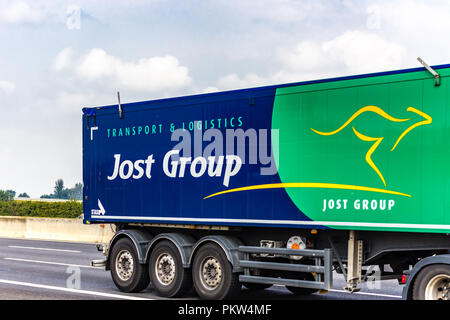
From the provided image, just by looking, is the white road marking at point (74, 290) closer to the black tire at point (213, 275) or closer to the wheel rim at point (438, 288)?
the black tire at point (213, 275)

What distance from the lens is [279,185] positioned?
12133mm

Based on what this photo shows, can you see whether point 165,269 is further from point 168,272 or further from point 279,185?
point 279,185

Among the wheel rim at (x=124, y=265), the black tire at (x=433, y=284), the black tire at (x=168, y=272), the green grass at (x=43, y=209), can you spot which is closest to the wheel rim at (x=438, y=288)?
the black tire at (x=433, y=284)

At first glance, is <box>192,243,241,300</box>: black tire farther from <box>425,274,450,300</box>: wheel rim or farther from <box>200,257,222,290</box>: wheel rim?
<box>425,274,450,300</box>: wheel rim

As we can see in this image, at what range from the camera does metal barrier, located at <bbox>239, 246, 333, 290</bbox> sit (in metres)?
11.4

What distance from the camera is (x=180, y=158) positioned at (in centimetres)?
1375

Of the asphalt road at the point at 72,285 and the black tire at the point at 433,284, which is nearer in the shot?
the black tire at the point at 433,284

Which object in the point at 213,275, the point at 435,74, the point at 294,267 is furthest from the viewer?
the point at 213,275

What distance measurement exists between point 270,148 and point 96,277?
659 cm

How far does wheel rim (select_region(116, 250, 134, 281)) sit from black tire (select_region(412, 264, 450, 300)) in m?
6.21

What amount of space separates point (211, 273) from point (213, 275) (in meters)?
0.07

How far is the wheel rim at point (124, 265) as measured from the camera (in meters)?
14.5

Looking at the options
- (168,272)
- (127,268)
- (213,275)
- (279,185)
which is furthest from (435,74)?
(127,268)
